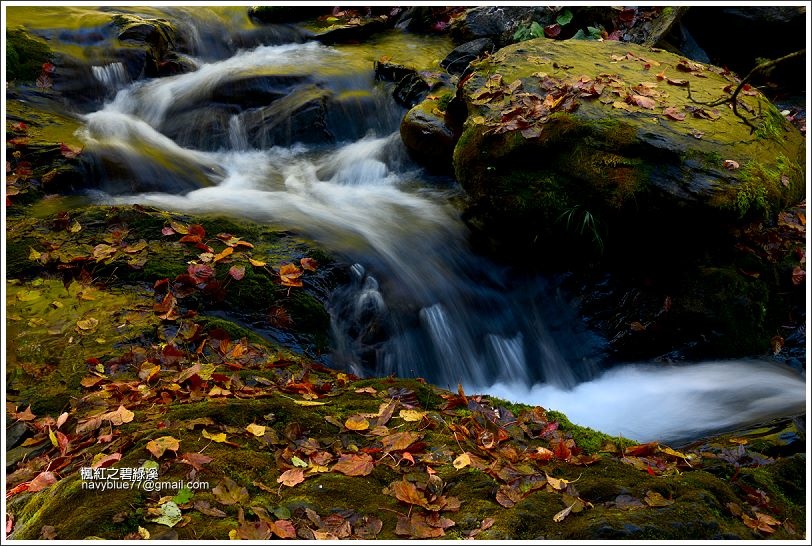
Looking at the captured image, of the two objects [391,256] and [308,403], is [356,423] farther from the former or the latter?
[391,256]

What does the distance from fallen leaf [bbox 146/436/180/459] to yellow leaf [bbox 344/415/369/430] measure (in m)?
0.87

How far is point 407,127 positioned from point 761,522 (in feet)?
20.1

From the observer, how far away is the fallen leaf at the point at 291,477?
2666 mm

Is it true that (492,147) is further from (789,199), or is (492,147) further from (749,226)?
(789,199)

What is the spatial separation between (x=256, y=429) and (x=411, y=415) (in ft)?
2.92

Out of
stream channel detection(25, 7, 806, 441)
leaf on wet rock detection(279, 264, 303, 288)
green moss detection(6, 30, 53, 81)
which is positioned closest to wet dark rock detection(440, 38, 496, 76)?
stream channel detection(25, 7, 806, 441)

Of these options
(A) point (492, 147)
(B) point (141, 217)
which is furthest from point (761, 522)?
(B) point (141, 217)

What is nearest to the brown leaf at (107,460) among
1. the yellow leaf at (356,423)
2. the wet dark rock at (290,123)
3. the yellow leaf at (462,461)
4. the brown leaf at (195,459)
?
the brown leaf at (195,459)

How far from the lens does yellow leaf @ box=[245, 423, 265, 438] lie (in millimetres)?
2961

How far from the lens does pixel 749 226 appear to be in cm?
571

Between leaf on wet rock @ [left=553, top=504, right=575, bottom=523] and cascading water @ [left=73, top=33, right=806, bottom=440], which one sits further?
cascading water @ [left=73, top=33, right=806, bottom=440]

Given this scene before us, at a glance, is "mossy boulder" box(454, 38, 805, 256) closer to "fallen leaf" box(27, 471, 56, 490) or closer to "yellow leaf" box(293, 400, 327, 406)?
"yellow leaf" box(293, 400, 327, 406)

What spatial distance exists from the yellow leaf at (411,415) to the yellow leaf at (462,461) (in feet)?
1.47

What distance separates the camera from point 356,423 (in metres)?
3.20
